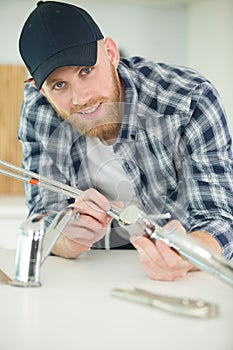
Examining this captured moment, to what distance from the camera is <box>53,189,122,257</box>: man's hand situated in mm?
1079

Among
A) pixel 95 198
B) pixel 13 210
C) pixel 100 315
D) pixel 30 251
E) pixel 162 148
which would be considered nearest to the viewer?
pixel 100 315

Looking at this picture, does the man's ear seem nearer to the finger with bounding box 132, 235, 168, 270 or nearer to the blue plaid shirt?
the blue plaid shirt

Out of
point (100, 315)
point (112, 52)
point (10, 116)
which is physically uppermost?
point (112, 52)

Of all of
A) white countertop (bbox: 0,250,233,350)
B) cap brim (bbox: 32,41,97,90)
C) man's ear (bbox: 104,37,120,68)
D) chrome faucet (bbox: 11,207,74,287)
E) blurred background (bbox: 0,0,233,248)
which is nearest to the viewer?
white countertop (bbox: 0,250,233,350)

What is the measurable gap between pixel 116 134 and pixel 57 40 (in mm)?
269

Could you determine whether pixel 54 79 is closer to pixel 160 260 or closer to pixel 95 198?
pixel 95 198

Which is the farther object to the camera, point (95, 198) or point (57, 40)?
point (57, 40)

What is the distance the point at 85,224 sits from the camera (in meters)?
1.16

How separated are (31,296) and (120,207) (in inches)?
7.6

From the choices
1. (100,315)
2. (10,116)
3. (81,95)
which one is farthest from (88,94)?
(10,116)

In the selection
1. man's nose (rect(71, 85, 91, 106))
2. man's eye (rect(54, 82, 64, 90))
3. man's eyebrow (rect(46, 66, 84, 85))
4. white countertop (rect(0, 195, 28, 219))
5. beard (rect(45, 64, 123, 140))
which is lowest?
white countertop (rect(0, 195, 28, 219))

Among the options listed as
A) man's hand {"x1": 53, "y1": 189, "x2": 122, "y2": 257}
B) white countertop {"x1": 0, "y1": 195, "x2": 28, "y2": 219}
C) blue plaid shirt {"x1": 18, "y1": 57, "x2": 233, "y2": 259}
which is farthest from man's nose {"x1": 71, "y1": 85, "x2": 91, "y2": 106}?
white countertop {"x1": 0, "y1": 195, "x2": 28, "y2": 219}

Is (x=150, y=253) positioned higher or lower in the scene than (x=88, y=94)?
lower

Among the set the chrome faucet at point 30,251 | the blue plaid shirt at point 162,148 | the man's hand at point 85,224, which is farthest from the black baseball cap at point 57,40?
the chrome faucet at point 30,251
